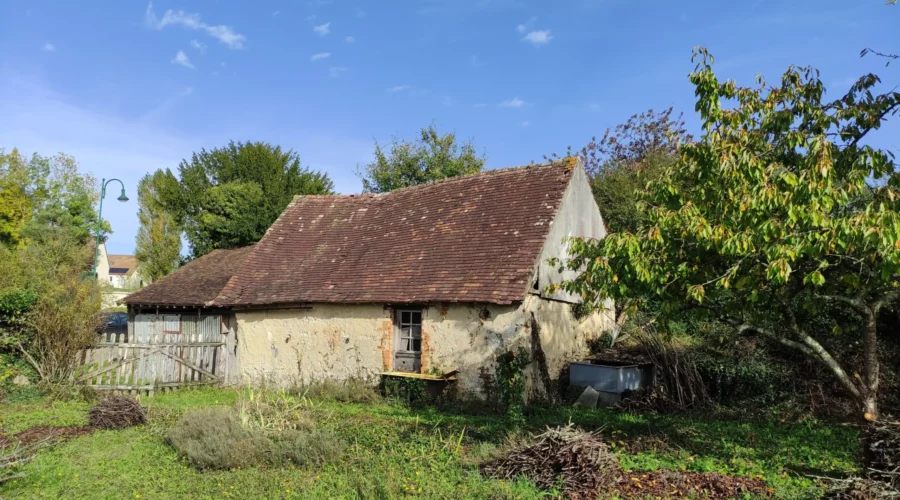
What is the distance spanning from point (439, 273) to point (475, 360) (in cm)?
232

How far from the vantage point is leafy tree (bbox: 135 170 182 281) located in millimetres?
37406

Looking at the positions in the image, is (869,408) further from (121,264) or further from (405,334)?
(121,264)

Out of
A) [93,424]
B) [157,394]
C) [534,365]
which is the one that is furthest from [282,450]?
[157,394]

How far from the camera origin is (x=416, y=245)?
15016 mm

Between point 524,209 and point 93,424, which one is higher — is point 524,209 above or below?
above

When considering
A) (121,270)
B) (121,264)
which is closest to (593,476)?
(121,270)

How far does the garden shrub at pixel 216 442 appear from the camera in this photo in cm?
751

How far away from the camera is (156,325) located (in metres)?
18.2

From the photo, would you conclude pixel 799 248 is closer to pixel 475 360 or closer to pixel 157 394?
pixel 475 360

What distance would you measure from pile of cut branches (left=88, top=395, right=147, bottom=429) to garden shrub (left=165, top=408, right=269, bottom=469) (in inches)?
64.7

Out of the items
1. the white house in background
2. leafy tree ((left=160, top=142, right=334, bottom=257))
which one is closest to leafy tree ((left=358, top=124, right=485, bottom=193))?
leafy tree ((left=160, top=142, right=334, bottom=257))

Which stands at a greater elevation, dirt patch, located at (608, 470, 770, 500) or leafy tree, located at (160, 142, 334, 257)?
leafy tree, located at (160, 142, 334, 257)

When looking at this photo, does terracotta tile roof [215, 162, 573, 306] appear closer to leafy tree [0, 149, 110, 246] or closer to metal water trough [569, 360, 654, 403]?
metal water trough [569, 360, 654, 403]

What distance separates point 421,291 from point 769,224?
8.42 metres
